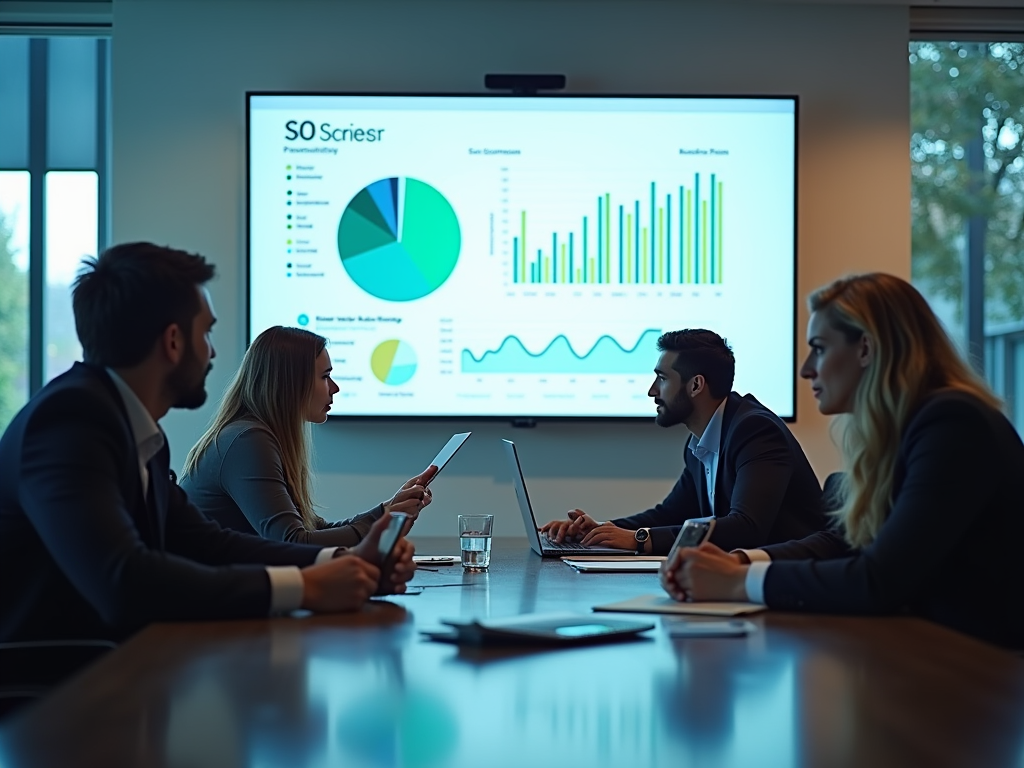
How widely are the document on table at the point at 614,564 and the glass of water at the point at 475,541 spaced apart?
0.74 ft

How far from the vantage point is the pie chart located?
181 inches

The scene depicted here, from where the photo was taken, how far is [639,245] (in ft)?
15.3

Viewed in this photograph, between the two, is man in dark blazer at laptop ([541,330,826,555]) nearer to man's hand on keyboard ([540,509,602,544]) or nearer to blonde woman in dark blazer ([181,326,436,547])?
man's hand on keyboard ([540,509,602,544])

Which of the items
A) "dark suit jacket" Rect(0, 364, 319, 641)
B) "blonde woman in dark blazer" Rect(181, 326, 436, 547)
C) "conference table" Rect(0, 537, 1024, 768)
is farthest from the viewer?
"blonde woman in dark blazer" Rect(181, 326, 436, 547)

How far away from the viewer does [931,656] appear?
4.96 feet

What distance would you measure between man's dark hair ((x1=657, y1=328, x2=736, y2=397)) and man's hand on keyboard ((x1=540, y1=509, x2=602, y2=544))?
59cm

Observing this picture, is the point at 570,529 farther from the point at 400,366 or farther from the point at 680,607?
the point at 400,366

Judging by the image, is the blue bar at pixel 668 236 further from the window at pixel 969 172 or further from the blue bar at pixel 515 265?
the window at pixel 969 172

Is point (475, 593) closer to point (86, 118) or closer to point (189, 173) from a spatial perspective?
point (189, 173)

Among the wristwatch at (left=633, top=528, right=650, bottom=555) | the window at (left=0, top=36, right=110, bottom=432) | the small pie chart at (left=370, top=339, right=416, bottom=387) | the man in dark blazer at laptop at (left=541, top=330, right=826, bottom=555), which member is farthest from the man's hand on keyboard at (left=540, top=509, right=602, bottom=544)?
the window at (left=0, top=36, right=110, bottom=432)

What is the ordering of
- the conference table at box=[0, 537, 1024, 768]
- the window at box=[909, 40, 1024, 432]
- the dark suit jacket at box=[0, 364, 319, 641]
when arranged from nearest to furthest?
the conference table at box=[0, 537, 1024, 768], the dark suit jacket at box=[0, 364, 319, 641], the window at box=[909, 40, 1024, 432]

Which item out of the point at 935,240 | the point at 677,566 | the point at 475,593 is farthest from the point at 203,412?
the point at 935,240

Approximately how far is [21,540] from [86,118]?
12.1 ft

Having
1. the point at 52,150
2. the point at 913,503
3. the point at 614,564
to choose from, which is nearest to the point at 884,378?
the point at 913,503
